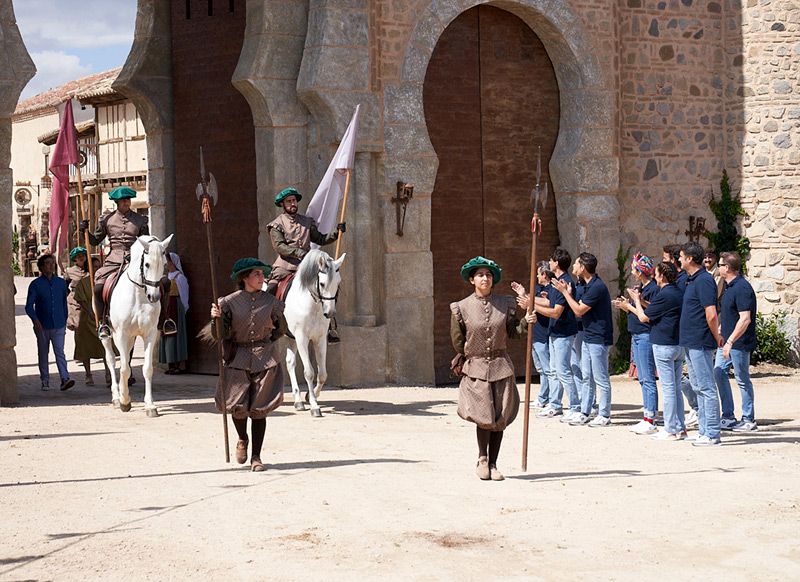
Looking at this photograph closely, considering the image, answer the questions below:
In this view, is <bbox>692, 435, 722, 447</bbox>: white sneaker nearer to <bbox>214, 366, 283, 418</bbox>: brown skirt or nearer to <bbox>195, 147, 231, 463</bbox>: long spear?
<bbox>214, 366, 283, 418</bbox>: brown skirt

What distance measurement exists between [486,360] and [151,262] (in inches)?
199

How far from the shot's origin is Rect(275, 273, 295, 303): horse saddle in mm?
13875

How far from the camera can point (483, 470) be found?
378 inches

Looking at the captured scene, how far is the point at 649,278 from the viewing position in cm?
1252

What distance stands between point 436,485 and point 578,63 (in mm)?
9642

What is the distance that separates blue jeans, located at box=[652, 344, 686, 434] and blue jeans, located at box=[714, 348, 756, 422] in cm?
88

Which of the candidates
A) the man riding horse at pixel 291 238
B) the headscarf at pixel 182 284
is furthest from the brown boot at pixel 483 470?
the headscarf at pixel 182 284

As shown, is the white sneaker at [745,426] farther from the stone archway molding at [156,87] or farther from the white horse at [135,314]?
the stone archway molding at [156,87]

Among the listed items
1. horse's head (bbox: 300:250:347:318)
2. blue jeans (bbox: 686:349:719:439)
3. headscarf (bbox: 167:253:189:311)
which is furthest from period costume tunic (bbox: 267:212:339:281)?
blue jeans (bbox: 686:349:719:439)

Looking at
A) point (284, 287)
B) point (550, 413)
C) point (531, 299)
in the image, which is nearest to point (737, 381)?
point (550, 413)

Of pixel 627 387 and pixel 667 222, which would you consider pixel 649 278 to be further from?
pixel 667 222

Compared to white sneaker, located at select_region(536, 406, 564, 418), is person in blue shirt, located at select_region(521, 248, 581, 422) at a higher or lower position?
higher

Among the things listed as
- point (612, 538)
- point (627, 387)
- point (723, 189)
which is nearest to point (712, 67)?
point (723, 189)

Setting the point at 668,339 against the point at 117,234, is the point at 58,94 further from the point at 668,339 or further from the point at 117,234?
the point at 668,339
